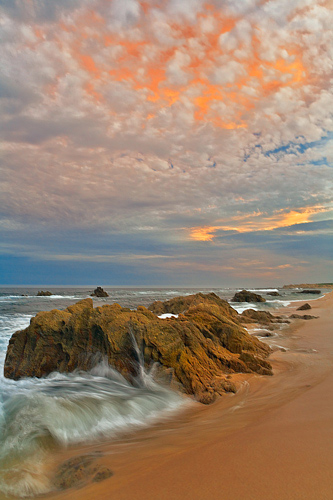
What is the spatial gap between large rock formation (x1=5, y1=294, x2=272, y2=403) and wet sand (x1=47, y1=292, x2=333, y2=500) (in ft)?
3.23

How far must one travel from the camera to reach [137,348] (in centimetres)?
667

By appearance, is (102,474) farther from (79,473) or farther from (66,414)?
(66,414)

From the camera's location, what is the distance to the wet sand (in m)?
2.23

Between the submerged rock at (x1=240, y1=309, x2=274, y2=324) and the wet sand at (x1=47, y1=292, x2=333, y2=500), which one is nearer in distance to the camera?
the wet sand at (x1=47, y1=292, x2=333, y2=500)

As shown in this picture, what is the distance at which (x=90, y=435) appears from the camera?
426cm

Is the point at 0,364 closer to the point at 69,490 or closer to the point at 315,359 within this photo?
the point at 69,490

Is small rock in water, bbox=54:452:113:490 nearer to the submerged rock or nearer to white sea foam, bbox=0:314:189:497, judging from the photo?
white sea foam, bbox=0:314:189:497

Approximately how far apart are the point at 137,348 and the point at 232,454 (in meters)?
4.11

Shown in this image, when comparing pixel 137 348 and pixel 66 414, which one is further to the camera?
pixel 137 348

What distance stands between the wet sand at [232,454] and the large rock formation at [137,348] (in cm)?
98

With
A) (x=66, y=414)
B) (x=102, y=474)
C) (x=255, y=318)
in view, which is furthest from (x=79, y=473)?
(x=255, y=318)

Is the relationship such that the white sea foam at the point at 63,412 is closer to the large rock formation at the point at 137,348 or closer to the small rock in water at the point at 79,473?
the small rock in water at the point at 79,473

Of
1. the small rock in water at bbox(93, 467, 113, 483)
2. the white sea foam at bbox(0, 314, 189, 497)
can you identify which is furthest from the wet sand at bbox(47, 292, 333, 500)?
the white sea foam at bbox(0, 314, 189, 497)

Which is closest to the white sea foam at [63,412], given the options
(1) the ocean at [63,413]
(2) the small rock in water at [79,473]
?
(1) the ocean at [63,413]
